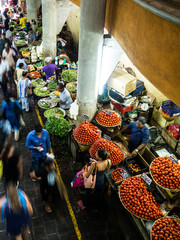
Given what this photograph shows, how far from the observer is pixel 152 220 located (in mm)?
4645

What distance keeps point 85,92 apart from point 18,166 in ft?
10.8

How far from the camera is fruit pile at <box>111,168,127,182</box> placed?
5.60 meters

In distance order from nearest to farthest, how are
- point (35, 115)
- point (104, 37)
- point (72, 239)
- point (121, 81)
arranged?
point (72, 239) → point (104, 37) → point (121, 81) → point (35, 115)

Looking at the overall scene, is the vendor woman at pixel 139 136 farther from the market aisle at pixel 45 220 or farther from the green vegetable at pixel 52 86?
the green vegetable at pixel 52 86

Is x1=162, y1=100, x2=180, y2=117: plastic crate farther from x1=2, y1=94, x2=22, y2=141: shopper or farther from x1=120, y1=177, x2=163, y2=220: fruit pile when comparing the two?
x1=2, y1=94, x2=22, y2=141: shopper

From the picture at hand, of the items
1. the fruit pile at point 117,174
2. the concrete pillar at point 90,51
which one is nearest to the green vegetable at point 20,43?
the concrete pillar at point 90,51

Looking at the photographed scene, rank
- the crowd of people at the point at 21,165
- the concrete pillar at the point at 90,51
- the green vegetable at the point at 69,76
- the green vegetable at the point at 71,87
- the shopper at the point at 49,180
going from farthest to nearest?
the green vegetable at the point at 69,76
the green vegetable at the point at 71,87
the concrete pillar at the point at 90,51
the shopper at the point at 49,180
the crowd of people at the point at 21,165

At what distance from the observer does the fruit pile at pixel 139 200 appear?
469 centimetres

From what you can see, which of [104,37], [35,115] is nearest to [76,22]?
[35,115]

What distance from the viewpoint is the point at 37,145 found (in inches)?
228

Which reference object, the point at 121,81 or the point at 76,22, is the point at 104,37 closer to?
the point at 121,81

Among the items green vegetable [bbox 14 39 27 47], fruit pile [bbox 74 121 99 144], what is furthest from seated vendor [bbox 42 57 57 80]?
green vegetable [bbox 14 39 27 47]

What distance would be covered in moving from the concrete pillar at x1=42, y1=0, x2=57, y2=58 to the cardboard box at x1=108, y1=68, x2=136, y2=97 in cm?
591

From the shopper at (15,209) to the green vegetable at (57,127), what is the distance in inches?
110
